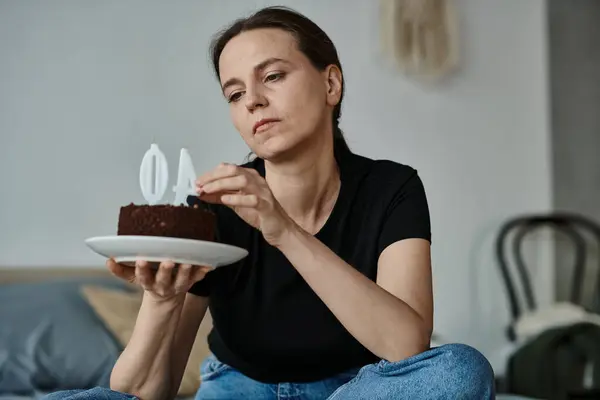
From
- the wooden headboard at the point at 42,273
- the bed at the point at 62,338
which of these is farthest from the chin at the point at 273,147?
the wooden headboard at the point at 42,273

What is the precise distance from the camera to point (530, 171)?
3504mm

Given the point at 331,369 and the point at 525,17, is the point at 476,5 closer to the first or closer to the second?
the point at 525,17

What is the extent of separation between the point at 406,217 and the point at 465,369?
1.14ft

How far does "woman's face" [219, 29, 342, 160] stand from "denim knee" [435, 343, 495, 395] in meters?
0.45

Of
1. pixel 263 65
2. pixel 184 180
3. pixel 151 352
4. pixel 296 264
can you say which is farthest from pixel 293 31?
pixel 151 352

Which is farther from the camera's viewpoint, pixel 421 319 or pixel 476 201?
pixel 476 201

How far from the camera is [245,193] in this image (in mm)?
1097

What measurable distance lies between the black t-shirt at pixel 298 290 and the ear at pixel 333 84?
0.51ft

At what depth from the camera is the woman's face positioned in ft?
4.30

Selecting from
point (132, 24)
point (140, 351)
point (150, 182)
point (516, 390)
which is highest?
point (132, 24)

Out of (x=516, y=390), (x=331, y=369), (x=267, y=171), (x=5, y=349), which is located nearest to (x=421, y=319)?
(x=331, y=369)

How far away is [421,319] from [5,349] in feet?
4.33

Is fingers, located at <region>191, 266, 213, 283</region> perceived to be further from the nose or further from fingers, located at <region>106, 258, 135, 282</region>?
the nose

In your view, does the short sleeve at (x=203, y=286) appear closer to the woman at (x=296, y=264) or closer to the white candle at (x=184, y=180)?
the woman at (x=296, y=264)
